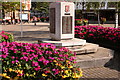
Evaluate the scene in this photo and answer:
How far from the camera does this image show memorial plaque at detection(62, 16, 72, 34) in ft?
31.5

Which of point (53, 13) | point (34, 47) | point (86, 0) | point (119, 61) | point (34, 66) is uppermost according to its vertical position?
point (86, 0)

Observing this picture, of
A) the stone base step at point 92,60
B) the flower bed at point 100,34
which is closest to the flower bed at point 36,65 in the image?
the stone base step at point 92,60

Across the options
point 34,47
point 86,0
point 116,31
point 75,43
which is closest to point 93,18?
point 86,0

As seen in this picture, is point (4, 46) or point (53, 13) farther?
point (53, 13)

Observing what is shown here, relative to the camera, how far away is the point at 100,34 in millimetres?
12727

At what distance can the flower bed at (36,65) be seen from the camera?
4715 mm

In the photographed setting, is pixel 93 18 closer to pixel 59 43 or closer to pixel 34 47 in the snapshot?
pixel 59 43

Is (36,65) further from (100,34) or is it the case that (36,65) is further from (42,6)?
(42,6)

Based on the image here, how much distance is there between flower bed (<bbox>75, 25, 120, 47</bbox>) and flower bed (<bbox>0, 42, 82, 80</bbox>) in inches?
Answer: 267

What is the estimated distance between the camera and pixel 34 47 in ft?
18.7

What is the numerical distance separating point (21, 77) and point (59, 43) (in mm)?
4542

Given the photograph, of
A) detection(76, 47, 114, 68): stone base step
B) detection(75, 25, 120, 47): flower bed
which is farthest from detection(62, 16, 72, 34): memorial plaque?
detection(75, 25, 120, 47): flower bed

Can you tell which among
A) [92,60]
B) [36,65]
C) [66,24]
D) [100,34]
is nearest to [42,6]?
[100,34]

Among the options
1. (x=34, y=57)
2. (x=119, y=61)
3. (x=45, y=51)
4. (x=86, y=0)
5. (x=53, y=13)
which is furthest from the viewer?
(x=86, y=0)
